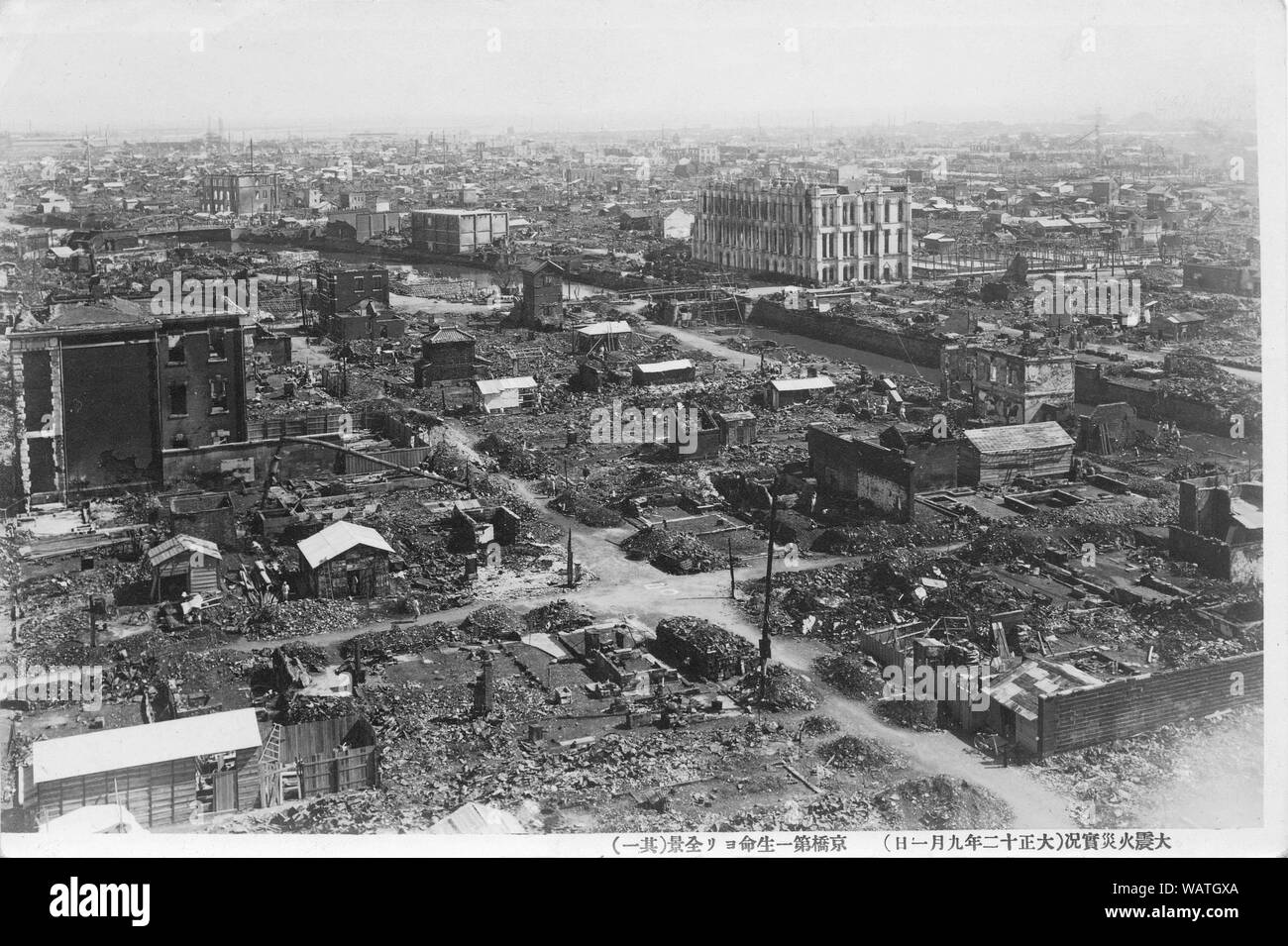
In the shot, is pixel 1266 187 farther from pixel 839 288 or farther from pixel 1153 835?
pixel 839 288

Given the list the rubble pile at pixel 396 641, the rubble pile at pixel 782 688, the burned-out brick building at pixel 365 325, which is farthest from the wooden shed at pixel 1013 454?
the burned-out brick building at pixel 365 325

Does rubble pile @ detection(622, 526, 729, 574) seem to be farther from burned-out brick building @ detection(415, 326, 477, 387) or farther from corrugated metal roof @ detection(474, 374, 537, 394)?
burned-out brick building @ detection(415, 326, 477, 387)

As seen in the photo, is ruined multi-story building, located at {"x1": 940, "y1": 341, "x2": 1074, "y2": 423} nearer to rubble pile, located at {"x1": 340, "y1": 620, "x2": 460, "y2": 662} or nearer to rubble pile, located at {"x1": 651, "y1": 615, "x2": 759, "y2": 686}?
rubble pile, located at {"x1": 651, "y1": 615, "x2": 759, "y2": 686}

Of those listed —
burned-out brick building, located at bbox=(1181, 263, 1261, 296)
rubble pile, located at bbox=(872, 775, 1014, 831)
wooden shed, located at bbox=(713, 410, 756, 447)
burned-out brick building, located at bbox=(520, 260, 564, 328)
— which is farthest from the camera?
burned-out brick building, located at bbox=(1181, 263, 1261, 296)

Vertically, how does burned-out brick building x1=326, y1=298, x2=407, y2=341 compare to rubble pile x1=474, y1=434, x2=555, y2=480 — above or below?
above

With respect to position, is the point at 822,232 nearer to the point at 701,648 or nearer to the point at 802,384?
the point at 802,384

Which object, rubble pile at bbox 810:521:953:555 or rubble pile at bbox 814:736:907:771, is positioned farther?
rubble pile at bbox 810:521:953:555

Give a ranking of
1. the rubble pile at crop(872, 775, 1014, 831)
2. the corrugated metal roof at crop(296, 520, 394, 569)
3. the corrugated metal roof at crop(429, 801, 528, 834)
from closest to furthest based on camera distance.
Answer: the corrugated metal roof at crop(429, 801, 528, 834)
the rubble pile at crop(872, 775, 1014, 831)
the corrugated metal roof at crop(296, 520, 394, 569)

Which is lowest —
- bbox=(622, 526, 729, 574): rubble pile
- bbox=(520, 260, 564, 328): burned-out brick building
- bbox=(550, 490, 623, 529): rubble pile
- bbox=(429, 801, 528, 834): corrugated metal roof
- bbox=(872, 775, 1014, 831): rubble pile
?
bbox=(872, 775, 1014, 831): rubble pile

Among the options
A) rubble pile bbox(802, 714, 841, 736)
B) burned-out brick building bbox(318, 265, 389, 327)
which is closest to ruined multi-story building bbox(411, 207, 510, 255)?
burned-out brick building bbox(318, 265, 389, 327)
